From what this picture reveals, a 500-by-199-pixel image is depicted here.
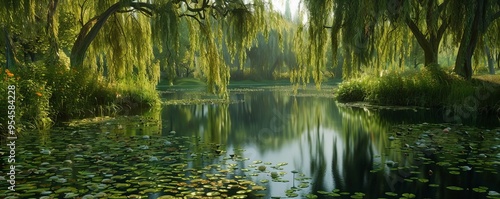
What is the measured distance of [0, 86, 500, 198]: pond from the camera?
4395mm

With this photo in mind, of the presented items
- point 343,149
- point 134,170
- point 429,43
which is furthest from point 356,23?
point 134,170

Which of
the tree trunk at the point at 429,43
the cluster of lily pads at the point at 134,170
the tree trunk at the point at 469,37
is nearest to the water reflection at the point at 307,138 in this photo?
the cluster of lily pads at the point at 134,170

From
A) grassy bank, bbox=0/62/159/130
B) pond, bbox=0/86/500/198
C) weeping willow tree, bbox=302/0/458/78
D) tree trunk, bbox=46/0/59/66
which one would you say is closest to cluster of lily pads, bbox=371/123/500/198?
pond, bbox=0/86/500/198

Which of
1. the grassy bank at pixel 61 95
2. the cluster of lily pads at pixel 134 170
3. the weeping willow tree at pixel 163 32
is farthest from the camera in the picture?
the weeping willow tree at pixel 163 32

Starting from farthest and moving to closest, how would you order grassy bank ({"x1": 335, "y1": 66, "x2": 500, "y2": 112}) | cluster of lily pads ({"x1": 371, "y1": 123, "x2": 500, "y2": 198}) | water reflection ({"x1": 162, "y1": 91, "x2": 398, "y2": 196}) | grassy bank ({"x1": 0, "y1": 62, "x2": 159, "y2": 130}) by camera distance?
grassy bank ({"x1": 335, "y1": 66, "x2": 500, "y2": 112}) → grassy bank ({"x1": 0, "y1": 62, "x2": 159, "y2": 130}) → water reflection ({"x1": 162, "y1": 91, "x2": 398, "y2": 196}) → cluster of lily pads ({"x1": 371, "y1": 123, "x2": 500, "y2": 198})

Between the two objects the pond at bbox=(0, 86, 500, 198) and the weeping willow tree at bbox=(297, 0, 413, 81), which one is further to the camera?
the weeping willow tree at bbox=(297, 0, 413, 81)

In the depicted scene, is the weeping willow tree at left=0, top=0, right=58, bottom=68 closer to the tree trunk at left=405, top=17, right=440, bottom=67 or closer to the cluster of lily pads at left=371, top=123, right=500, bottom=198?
the cluster of lily pads at left=371, top=123, right=500, bottom=198

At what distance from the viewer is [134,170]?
518 centimetres

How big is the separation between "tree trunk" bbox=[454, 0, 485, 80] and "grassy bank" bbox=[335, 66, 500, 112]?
0.35m

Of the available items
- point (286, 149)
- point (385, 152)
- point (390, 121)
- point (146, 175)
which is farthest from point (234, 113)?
point (146, 175)

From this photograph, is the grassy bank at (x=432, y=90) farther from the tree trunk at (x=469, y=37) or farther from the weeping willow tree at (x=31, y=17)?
the weeping willow tree at (x=31, y=17)

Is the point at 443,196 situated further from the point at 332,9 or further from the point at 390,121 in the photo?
the point at 332,9

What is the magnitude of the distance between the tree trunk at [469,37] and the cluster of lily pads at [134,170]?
21.6ft

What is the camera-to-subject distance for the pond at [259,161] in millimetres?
4395
